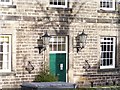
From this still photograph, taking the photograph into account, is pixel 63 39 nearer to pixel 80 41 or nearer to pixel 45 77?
pixel 80 41

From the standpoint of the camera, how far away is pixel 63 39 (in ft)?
88.6

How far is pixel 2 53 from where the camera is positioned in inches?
995

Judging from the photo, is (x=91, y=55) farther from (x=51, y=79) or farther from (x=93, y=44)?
(x=51, y=79)

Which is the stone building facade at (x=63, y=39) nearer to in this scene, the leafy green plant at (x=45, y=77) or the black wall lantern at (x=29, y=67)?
the black wall lantern at (x=29, y=67)

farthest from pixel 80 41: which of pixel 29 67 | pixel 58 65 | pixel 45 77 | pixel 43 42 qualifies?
pixel 29 67

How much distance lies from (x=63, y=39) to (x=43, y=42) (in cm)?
155

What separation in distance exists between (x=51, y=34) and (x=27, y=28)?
143 centimetres

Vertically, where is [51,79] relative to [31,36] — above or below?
below

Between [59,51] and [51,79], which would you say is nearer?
[51,79]

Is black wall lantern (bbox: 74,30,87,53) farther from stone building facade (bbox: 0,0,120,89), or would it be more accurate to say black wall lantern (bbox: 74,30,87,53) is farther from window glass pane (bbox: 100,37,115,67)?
window glass pane (bbox: 100,37,115,67)

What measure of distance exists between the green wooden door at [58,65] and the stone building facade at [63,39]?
0.05m

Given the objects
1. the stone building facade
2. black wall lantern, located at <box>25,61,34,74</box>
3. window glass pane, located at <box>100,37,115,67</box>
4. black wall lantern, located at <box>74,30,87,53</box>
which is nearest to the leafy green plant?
the stone building facade

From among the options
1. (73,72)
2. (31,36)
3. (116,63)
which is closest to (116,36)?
(116,63)

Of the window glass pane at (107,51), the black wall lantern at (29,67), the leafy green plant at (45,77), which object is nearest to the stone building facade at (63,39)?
the window glass pane at (107,51)
